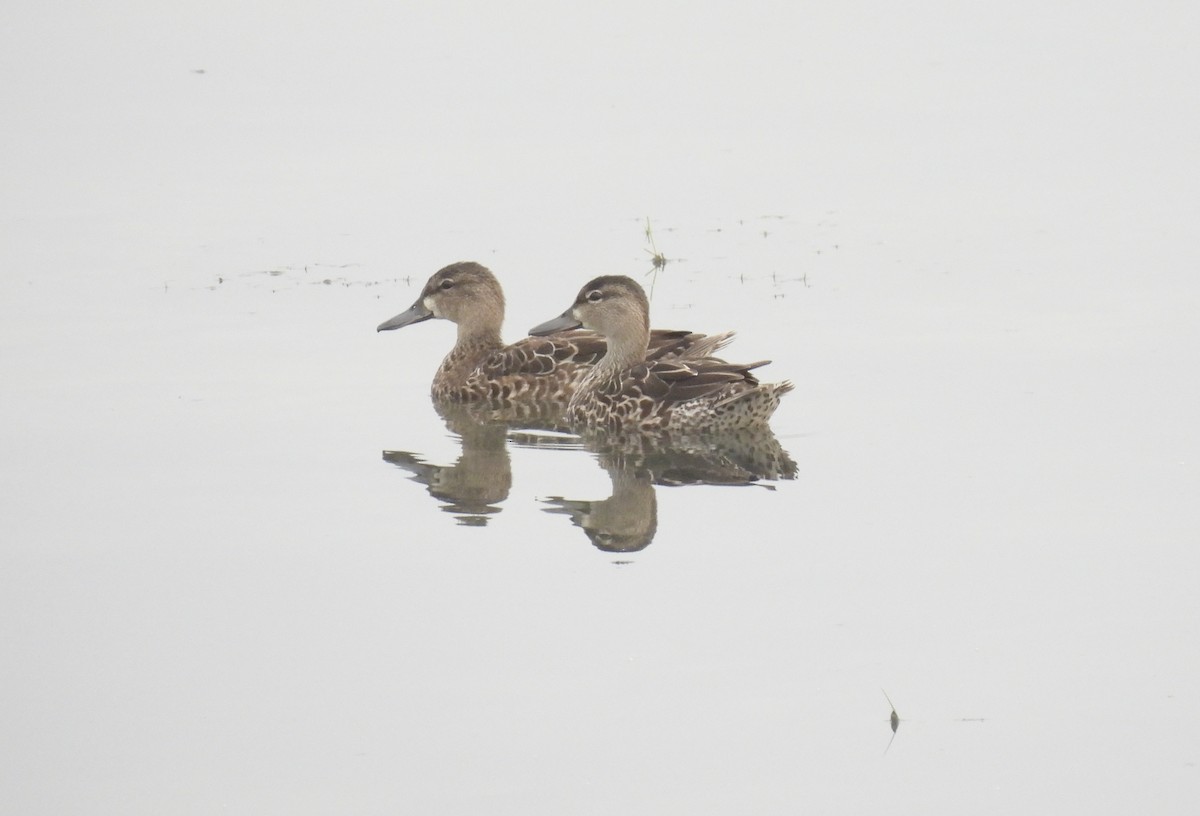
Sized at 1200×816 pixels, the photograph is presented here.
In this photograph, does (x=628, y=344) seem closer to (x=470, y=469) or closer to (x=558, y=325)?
(x=558, y=325)

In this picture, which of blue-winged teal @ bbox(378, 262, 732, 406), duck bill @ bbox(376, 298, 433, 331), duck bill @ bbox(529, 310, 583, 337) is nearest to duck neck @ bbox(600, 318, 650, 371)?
blue-winged teal @ bbox(378, 262, 732, 406)

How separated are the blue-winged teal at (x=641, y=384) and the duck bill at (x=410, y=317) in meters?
0.93

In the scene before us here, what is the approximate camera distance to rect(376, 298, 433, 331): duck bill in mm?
12820

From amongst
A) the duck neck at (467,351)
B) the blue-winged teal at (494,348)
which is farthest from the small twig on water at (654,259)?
the duck neck at (467,351)

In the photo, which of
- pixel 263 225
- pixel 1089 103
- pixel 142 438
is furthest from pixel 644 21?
pixel 142 438

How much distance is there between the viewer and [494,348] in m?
12.8

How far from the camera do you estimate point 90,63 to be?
2006 cm

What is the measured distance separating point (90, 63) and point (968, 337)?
37.2 ft

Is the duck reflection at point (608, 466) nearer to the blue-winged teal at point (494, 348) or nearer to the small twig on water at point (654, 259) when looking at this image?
the blue-winged teal at point (494, 348)

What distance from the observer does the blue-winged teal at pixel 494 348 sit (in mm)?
12028

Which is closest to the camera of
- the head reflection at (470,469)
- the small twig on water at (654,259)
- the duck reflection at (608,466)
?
the duck reflection at (608,466)

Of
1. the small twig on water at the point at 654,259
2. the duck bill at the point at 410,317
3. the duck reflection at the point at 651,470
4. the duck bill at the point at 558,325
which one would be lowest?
the duck reflection at the point at 651,470

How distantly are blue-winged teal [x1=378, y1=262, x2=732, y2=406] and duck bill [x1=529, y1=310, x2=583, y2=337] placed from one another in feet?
0.69

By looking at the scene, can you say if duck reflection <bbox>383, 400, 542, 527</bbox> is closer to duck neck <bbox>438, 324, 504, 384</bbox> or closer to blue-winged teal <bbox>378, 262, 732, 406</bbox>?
blue-winged teal <bbox>378, 262, 732, 406</bbox>
